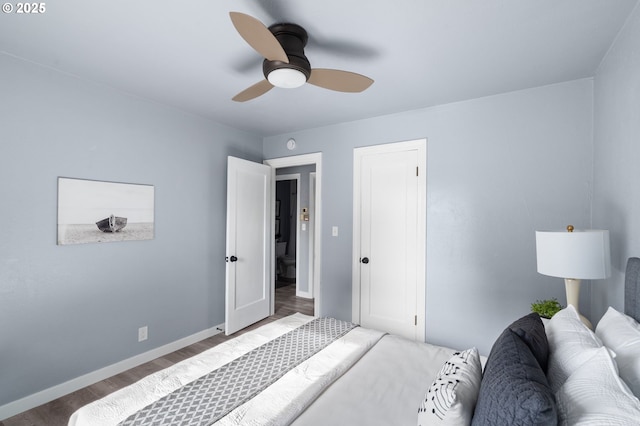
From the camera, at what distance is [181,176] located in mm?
3129

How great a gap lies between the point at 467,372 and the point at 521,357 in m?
0.25

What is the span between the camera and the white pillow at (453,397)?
96 cm

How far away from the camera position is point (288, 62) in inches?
64.1

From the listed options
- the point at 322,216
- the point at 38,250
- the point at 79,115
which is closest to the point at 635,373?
the point at 322,216

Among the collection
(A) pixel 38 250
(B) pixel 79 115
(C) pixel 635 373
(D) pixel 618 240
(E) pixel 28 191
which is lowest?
(C) pixel 635 373

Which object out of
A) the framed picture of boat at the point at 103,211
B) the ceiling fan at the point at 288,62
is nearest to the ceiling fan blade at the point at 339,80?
the ceiling fan at the point at 288,62

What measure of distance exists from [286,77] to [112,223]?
1.99m

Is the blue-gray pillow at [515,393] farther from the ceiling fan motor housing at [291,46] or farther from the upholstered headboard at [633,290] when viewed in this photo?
the ceiling fan motor housing at [291,46]

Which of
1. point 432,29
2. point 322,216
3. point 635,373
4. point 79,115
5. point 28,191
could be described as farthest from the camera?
point 322,216

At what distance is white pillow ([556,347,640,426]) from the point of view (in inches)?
28.5

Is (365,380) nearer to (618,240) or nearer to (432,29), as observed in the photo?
(618,240)

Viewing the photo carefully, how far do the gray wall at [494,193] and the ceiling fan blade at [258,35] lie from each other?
1.92 metres

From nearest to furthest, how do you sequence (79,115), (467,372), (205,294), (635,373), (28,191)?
1. (635,373)
2. (467,372)
3. (28,191)
4. (79,115)
5. (205,294)

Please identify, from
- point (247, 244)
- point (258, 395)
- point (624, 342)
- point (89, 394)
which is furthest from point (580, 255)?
point (89, 394)
